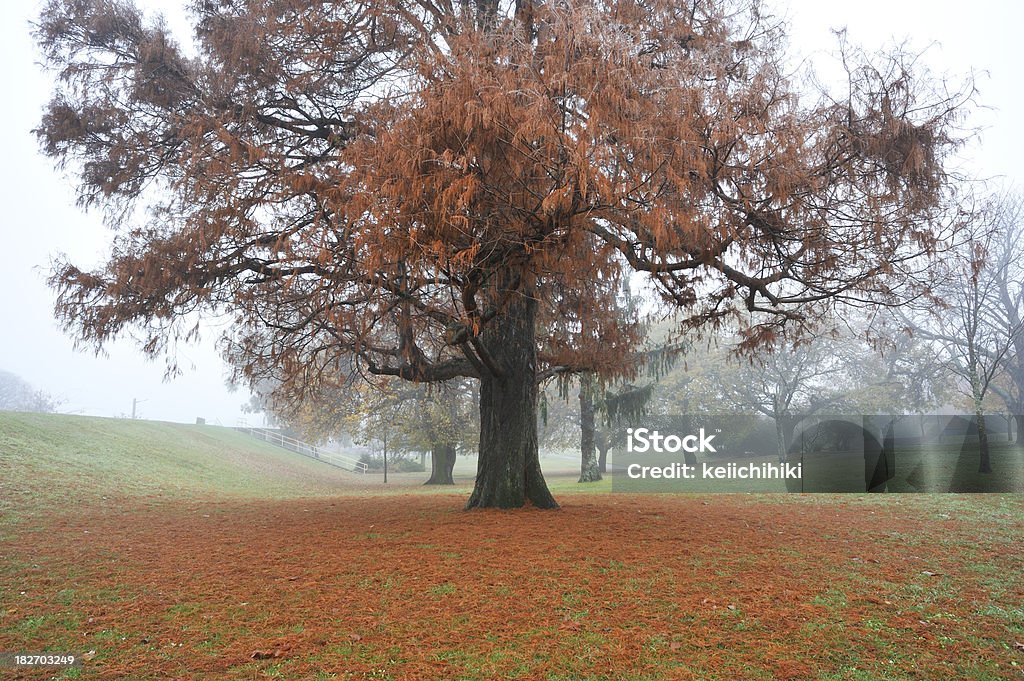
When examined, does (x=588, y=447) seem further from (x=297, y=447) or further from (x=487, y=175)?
(x=297, y=447)

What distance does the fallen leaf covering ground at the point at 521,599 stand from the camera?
3674 millimetres

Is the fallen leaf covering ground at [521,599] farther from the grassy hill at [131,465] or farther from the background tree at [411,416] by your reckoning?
the background tree at [411,416]

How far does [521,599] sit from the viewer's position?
15.6 feet

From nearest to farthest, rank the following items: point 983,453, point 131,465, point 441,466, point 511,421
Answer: point 511,421 < point 983,453 < point 131,465 < point 441,466

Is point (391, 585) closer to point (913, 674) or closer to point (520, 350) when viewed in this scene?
point (913, 674)

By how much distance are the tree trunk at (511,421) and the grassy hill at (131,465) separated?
7049 mm

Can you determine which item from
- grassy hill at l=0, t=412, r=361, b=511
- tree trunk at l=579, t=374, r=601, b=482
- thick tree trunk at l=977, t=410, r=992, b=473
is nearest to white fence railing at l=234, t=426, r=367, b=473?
grassy hill at l=0, t=412, r=361, b=511

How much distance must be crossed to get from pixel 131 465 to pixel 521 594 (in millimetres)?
16190

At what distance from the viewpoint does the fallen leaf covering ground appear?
367 centimetres

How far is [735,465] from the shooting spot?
49.6 feet

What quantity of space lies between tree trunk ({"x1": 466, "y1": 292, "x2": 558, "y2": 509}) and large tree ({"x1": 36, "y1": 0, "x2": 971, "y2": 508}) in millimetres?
33

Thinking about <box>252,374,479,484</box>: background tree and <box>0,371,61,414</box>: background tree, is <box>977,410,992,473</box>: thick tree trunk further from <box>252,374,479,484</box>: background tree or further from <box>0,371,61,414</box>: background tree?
<box>0,371,61,414</box>: background tree

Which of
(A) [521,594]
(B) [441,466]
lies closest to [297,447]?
(B) [441,466]

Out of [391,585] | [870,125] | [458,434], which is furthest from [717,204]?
[458,434]
